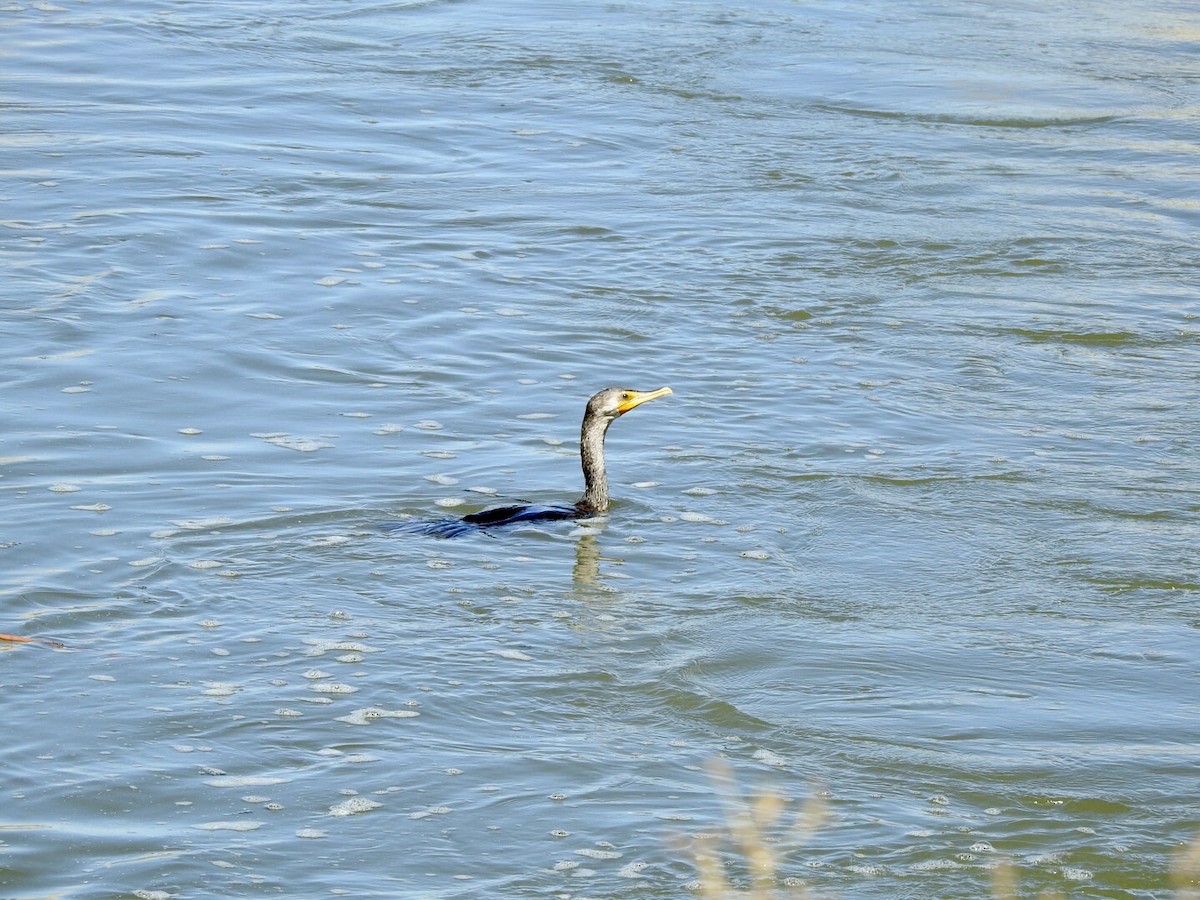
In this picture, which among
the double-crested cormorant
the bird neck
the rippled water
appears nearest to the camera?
the rippled water

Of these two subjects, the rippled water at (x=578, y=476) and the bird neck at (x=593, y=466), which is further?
the bird neck at (x=593, y=466)

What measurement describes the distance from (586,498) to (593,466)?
166 millimetres

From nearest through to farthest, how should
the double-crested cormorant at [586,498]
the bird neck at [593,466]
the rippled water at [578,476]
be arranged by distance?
the rippled water at [578,476]
the double-crested cormorant at [586,498]
the bird neck at [593,466]

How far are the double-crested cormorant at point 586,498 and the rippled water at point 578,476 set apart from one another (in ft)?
0.33

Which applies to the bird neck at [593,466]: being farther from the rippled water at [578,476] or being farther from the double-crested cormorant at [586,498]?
the rippled water at [578,476]

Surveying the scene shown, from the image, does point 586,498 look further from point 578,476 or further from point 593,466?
point 578,476

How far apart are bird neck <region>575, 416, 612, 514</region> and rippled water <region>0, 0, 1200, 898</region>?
0.16 meters

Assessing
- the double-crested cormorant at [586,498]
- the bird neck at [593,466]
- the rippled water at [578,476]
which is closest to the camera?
the rippled water at [578,476]

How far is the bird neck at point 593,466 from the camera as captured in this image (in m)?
8.70

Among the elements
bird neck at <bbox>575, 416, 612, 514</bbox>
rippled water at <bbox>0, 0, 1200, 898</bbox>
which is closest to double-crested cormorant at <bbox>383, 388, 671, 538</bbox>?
bird neck at <bbox>575, 416, 612, 514</bbox>

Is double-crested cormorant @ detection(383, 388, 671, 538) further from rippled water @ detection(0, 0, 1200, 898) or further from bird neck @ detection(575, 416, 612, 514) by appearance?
rippled water @ detection(0, 0, 1200, 898)

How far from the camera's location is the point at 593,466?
8688 mm

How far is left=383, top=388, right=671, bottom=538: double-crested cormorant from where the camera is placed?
8328 mm

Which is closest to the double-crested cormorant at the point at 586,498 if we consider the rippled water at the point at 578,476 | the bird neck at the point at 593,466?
the bird neck at the point at 593,466
